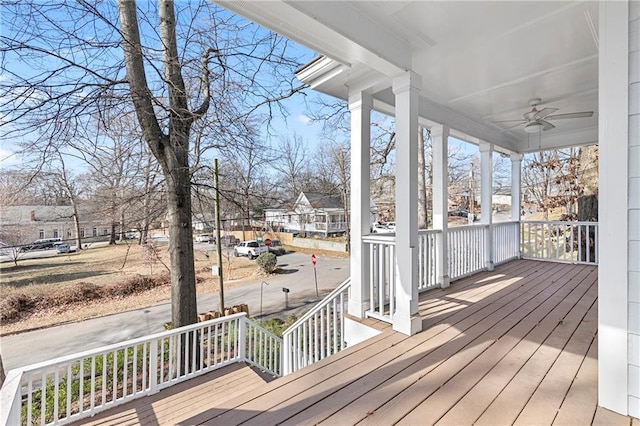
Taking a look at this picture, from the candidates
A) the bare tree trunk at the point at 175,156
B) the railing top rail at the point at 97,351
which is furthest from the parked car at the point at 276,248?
the railing top rail at the point at 97,351

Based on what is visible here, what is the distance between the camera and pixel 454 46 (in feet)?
8.94

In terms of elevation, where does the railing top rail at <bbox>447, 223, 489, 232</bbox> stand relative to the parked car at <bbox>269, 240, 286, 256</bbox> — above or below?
above

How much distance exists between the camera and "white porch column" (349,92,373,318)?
10.5 ft

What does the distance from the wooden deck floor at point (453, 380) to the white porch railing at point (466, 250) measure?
1251 millimetres

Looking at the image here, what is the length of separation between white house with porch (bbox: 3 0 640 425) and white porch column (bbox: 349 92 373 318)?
0.02m

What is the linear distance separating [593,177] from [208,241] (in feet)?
37.2

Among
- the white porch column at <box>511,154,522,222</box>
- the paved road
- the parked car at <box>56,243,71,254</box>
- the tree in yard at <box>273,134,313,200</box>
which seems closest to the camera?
the white porch column at <box>511,154,522,222</box>

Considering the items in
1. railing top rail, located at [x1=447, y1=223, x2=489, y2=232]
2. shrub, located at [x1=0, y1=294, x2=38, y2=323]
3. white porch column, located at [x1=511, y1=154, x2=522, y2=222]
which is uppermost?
white porch column, located at [x1=511, y1=154, x2=522, y2=222]

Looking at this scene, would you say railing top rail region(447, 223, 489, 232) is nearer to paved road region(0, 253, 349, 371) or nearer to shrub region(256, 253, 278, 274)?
paved road region(0, 253, 349, 371)

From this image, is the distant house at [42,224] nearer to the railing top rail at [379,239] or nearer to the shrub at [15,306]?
the shrub at [15,306]

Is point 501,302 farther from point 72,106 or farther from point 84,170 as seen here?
point 84,170

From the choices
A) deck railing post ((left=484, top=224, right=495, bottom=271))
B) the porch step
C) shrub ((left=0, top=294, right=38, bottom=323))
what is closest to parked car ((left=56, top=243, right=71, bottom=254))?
shrub ((left=0, top=294, right=38, bottom=323))

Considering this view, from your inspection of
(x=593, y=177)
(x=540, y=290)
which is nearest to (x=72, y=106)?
(x=540, y=290)

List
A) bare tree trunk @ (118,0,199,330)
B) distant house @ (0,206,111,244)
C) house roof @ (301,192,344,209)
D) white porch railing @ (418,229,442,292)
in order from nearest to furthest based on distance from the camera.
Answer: white porch railing @ (418,229,442,292), bare tree trunk @ (118,0,199,330), distant house @ (0,206,111,244), house roof @ (301,192,344,209)
